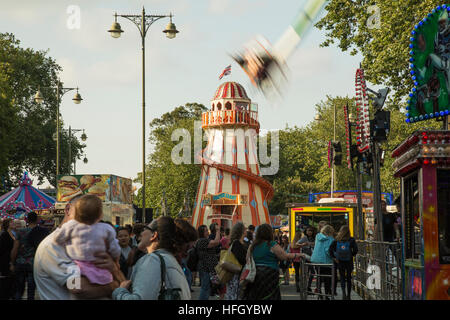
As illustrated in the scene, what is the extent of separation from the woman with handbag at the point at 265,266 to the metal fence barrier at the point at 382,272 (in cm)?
316

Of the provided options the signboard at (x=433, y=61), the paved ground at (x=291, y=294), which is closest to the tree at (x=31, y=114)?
the paved ground at (x=291, y=294)

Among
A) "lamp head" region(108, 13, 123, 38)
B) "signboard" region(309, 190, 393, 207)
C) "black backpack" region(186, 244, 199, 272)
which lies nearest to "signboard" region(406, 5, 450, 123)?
"black backpack" region(186, 244, 199, 272)

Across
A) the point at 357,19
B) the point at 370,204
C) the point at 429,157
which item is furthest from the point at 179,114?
the point at 429,157

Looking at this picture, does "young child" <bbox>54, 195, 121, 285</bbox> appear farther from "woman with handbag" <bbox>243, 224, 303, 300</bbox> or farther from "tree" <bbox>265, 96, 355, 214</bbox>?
"tree" <bbox>265, 96, 355, 214</bbox>

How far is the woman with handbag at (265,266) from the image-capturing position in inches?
395

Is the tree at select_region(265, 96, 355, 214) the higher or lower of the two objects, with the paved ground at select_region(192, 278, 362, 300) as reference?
higher

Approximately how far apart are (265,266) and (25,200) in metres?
26.7

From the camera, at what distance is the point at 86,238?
6.24 m

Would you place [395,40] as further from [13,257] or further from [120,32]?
[13,257]

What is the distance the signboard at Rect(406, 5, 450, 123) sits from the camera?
12.8 m

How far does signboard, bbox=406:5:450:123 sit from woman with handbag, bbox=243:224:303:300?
4.26 meters

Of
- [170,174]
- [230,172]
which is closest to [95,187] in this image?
[230,172]

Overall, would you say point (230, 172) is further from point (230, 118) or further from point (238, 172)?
point (230, 118)

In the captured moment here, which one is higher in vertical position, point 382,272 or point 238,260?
point 238,260
